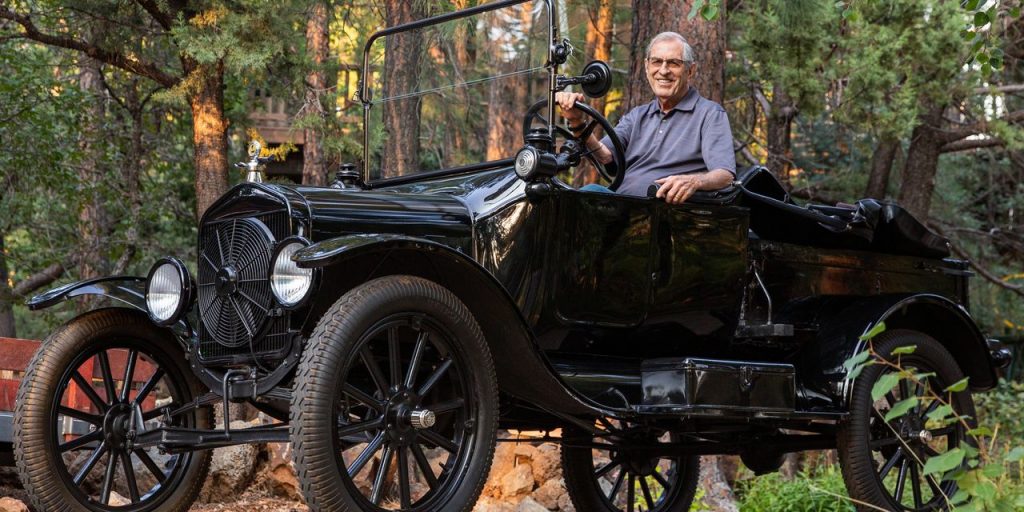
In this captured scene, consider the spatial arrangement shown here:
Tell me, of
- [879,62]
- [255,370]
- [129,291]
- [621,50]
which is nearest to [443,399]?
[255,370]

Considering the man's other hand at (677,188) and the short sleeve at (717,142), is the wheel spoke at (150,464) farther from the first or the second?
the short sleeve at (717,142)

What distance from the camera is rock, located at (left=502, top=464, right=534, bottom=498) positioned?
6.79 metres

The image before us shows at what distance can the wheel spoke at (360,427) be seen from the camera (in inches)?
145

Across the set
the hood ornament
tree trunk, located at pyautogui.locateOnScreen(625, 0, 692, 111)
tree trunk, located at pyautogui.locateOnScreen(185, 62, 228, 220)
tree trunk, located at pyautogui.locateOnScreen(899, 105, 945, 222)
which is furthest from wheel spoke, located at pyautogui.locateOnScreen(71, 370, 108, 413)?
tree trunk, located at pyautogui.locateOnScreen(899, 105, 945, 222)

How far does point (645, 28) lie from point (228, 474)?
3980mm

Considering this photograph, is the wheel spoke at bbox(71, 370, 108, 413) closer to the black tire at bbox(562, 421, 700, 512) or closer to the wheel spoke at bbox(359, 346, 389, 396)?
the wheel spoke at bbox(359, 346, 389, 396)

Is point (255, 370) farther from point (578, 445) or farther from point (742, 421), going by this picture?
point (742, 421)

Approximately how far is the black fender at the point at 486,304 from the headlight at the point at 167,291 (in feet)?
2.01

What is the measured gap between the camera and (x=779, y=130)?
1293cm

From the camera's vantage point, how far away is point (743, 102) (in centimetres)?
1466

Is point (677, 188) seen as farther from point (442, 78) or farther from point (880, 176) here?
point (880, 176)

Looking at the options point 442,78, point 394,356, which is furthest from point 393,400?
point 442,78

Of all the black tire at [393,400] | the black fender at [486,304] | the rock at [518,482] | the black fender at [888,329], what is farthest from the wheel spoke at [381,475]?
the rock at [518,482]

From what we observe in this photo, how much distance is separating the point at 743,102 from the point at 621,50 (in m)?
2.31
